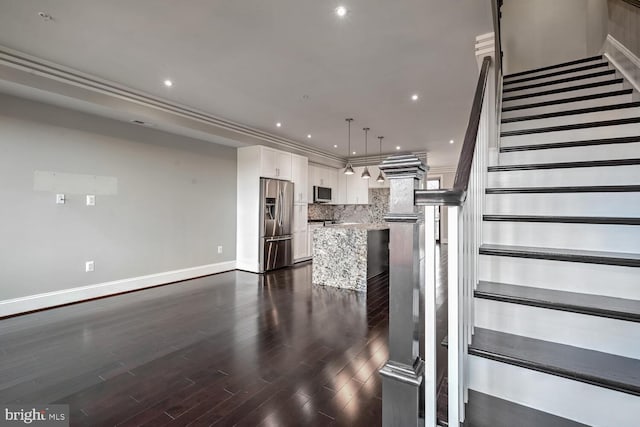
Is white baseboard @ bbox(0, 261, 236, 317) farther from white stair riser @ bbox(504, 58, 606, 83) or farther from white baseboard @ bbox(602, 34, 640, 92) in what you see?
white baseboard @ bbox(602, 34, 640, 92)

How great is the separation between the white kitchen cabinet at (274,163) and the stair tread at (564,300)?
4.78 metres

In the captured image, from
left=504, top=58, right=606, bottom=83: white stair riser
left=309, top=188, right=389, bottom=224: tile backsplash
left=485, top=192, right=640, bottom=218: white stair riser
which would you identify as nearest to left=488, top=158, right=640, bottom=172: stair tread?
left=485, top=192, right=640, bottom=218: white stair riser

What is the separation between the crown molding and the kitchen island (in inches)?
95.3

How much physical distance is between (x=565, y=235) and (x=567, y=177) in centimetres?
52

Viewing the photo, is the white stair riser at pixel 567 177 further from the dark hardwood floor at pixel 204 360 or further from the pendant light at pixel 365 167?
the pendant light at pixel 365 167

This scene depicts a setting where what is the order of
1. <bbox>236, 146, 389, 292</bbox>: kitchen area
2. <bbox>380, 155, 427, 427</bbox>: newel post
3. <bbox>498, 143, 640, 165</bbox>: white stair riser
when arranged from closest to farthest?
<bbox>380, 155, 427, 427</bbox>: newel post
<bbox>498, 143, 640, 165</bbox>: white stair riser
<bbox>236, 146, 389, 292</bbox>: kitchen area

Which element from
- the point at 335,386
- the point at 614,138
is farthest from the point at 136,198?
the point at 614,138

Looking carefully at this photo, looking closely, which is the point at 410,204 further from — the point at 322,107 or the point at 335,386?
the point at 322,107

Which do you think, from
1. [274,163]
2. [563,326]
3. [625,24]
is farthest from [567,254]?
[274,163]

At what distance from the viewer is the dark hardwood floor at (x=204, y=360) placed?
5.80ft

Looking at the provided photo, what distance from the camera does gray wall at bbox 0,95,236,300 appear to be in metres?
3.37

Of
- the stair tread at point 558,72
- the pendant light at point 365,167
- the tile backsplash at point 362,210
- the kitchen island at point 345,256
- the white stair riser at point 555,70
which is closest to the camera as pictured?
the stair tread at point 558,72

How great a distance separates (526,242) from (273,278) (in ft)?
13.6

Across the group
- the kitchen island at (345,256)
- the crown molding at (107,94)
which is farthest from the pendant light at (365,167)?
the crown molding at (107,94)
